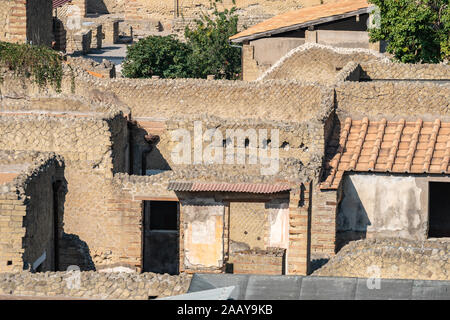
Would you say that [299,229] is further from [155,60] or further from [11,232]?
[155,60]

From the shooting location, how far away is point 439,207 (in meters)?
31.7

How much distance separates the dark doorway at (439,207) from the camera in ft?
103

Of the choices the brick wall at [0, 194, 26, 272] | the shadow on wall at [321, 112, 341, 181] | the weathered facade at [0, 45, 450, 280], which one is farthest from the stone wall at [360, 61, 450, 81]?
the brick wall at [0, 194, 26, 272]

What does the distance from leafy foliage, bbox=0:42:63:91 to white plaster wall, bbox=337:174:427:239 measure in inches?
369

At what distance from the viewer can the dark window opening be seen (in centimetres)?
3005

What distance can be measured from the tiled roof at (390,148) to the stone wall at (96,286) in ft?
30.6

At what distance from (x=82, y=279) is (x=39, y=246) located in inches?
167

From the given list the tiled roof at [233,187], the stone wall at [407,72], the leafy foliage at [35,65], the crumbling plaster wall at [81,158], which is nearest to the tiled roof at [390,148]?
the tiled roof at [233,187]

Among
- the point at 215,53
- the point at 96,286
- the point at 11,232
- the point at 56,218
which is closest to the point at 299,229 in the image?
the point at 56,218

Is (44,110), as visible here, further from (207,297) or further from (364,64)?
(207,297)

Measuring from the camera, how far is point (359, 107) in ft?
98.0

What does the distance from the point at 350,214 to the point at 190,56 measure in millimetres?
19659

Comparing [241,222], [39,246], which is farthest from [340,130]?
[39,246]

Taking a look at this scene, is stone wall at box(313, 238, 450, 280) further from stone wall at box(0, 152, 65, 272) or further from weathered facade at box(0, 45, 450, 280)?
stone wall at box(0, 152, 65, 272)
